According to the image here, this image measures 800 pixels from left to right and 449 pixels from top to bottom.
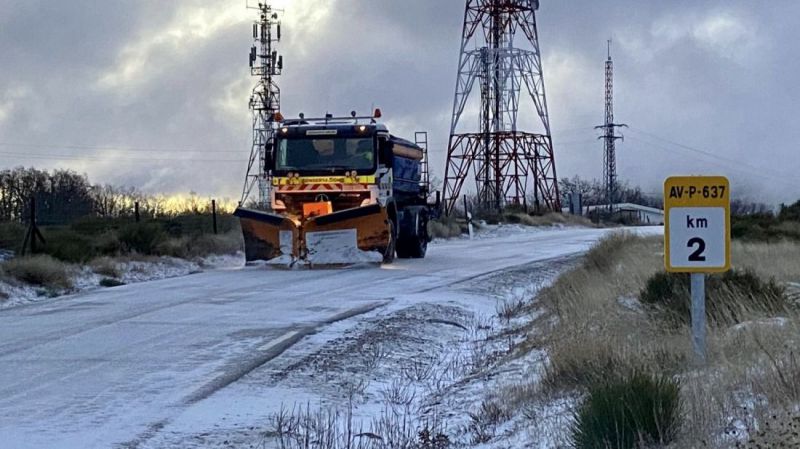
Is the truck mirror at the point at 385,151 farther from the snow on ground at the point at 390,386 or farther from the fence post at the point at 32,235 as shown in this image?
the fence post at the point at 32,235

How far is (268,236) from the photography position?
1947 centimetres

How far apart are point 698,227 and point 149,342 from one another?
5790mm

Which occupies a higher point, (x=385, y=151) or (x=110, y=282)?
(x=385, y=151)

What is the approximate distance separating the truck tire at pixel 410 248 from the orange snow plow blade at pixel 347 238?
3.46 meters

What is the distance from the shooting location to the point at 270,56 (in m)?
55.9

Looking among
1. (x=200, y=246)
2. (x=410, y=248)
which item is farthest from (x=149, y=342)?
(x=200, y=246)

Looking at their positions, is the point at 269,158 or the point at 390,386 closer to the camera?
the point at 390,386

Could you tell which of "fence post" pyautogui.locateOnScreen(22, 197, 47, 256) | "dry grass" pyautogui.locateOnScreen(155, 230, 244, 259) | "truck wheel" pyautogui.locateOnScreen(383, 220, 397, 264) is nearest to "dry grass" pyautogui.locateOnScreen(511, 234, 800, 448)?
"truck wheel" pyautogui.locateOnScreen(383, 220, 397, 264)

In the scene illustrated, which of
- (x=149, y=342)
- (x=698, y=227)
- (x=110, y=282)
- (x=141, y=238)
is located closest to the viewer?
(x=698, y=227)

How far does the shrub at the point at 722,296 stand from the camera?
838 centimetres

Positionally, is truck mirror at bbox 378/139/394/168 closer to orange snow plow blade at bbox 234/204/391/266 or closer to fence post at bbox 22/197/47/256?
orange snow plow blade at bbox 234/204/391/266

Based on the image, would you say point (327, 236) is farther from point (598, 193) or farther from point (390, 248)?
point (598, 193)

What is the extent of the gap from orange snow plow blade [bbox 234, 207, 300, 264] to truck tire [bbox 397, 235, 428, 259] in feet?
13.4

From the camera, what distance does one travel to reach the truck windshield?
65.1 ft
